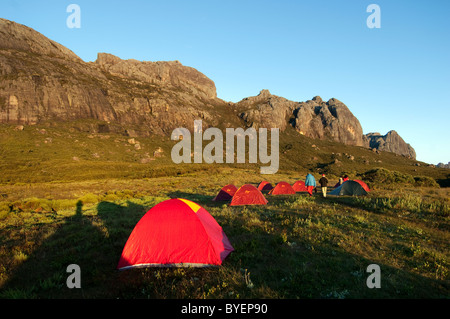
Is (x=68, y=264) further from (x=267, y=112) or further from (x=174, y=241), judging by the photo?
(x=267, y=112)

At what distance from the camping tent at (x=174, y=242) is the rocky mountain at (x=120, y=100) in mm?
115453

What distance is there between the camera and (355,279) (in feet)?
16.7

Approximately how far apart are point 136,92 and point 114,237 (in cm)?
14616

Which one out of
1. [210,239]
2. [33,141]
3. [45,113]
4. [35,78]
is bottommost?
[210,239]

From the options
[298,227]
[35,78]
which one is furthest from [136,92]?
[298,227]

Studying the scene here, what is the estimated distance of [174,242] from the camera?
6488mm

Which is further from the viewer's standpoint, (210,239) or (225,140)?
(225,140)

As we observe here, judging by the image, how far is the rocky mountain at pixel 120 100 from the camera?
3868 inches

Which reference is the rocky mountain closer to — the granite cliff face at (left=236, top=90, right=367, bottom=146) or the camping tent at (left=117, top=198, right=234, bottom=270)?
the granite cliff face at (left=236, top=90, right=367, bottom=146)

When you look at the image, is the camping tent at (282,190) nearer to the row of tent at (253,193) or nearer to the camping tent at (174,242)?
the row of tent at (253,193)

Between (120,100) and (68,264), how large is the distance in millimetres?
135979

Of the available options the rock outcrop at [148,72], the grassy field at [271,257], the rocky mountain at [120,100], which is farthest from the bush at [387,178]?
the rock outcrop at [148,72]

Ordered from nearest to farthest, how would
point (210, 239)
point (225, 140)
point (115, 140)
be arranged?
point (210, 239) → point (115, 140) → point (225, 140)
